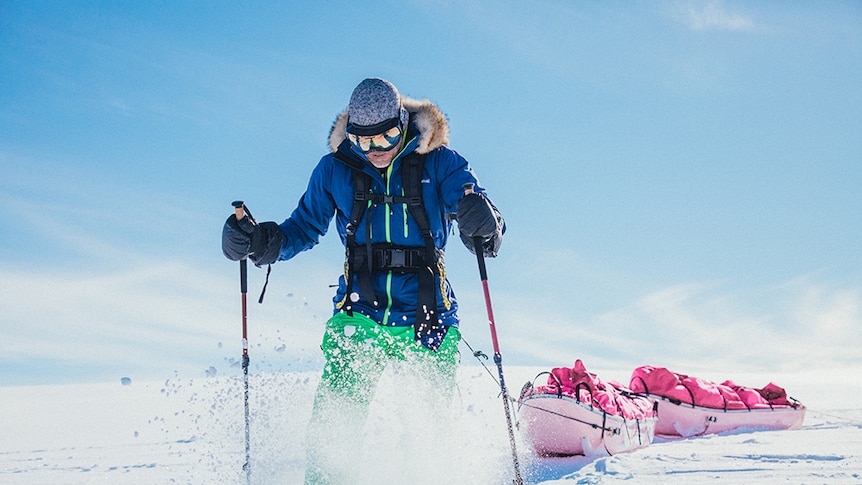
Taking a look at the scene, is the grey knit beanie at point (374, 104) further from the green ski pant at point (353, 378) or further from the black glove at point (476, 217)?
the green ski pant at point (353, 378)

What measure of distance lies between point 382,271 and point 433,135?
3.01ft

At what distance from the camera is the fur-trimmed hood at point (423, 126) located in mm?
3891

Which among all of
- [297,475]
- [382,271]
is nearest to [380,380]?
[382,271]

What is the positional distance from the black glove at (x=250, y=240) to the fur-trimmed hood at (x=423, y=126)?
69 cm

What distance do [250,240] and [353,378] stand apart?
1.09m

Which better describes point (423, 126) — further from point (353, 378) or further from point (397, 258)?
point (353, 378)

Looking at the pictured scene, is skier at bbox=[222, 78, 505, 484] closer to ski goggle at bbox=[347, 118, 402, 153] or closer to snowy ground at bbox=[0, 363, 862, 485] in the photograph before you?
ski goggle at bbox=[347, 118, 402, 153]

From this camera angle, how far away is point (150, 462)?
249 inches

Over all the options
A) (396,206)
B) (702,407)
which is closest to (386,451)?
(396,206)

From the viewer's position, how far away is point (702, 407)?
7.52 meters

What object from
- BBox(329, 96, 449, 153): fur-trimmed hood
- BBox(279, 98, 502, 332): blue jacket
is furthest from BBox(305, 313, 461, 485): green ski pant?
BBox(329, 96, 449, 153): fur-trimmed hood

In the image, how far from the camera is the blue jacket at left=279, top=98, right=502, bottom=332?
3.76 metres

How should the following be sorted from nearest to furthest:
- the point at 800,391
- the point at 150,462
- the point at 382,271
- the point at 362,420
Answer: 1. the point at 362,420
2. the point at 382,271
3. the point at 150,462
4. the point at 800,391

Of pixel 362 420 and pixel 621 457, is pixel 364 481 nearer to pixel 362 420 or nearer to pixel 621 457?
pixel 362 420
